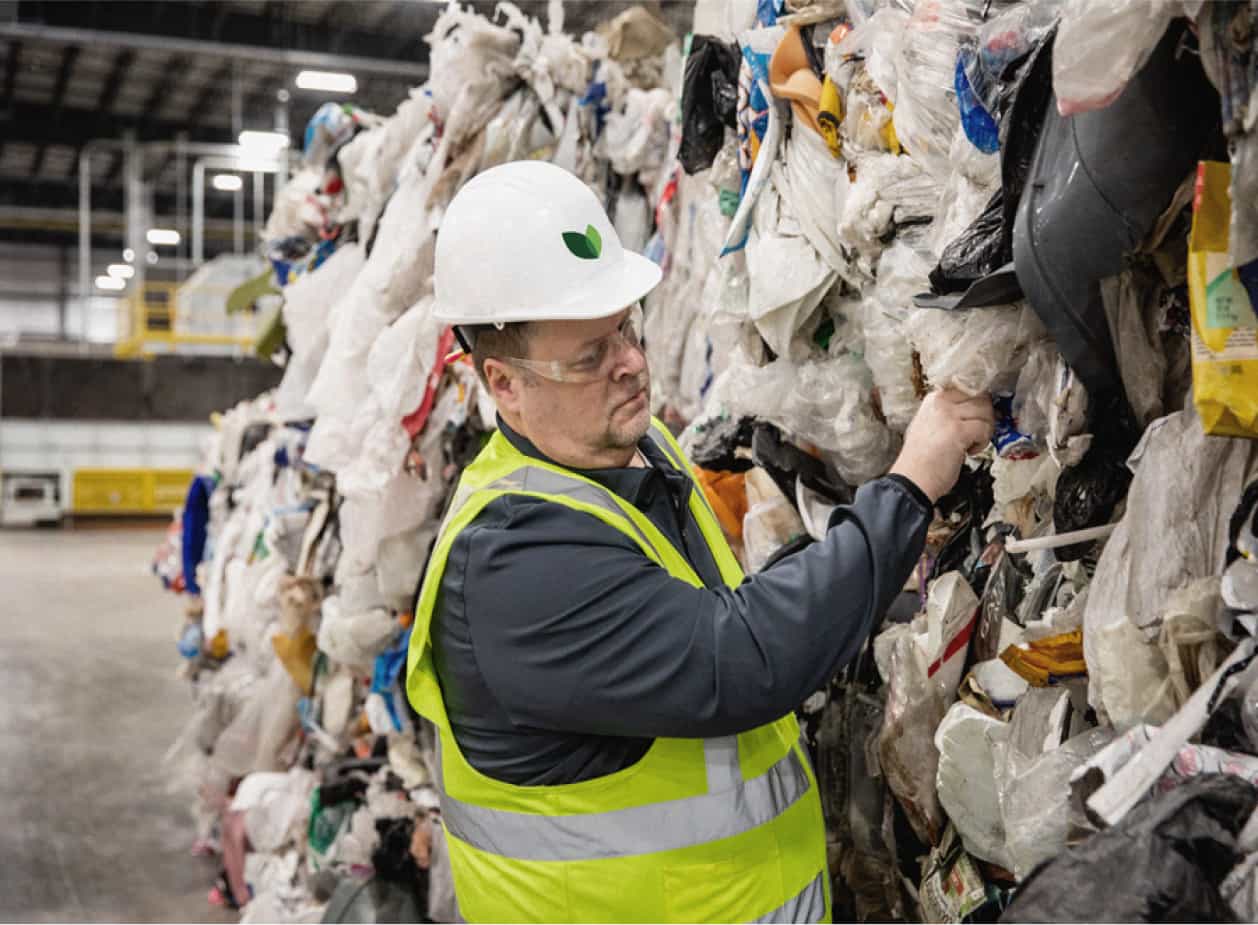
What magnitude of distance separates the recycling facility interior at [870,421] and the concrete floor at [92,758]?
49 mm

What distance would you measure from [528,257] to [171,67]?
1814 cm

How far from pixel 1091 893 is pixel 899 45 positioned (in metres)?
1.14

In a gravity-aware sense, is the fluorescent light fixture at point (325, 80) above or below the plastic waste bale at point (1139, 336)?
below

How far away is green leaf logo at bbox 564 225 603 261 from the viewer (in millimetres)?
1654

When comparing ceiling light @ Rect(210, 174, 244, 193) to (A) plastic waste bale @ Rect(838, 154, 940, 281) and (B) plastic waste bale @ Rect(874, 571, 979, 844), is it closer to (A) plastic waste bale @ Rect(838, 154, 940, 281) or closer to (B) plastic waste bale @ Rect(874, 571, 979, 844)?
(A) plastic waste bale @ Rect(838, 154, 940, 281)

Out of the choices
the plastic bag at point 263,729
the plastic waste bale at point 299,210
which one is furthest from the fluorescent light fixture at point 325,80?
the plastic bag at point 263,729

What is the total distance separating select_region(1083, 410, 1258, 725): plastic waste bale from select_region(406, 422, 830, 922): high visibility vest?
1.68 ft

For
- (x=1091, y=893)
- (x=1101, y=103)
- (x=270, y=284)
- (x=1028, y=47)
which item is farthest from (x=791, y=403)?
(x=270, y=284)

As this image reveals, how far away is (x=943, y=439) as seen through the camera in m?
1.48

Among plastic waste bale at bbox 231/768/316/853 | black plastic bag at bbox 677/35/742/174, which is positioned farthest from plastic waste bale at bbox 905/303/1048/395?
plastic waste bale at bbox 231/768/316/853

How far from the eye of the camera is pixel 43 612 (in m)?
11.1

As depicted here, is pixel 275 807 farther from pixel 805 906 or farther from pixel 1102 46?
pixel 1102 46

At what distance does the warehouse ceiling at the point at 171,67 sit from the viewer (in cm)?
1463

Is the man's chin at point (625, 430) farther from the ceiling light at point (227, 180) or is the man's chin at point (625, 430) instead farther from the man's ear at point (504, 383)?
the ceiling light at point (227, 180)
